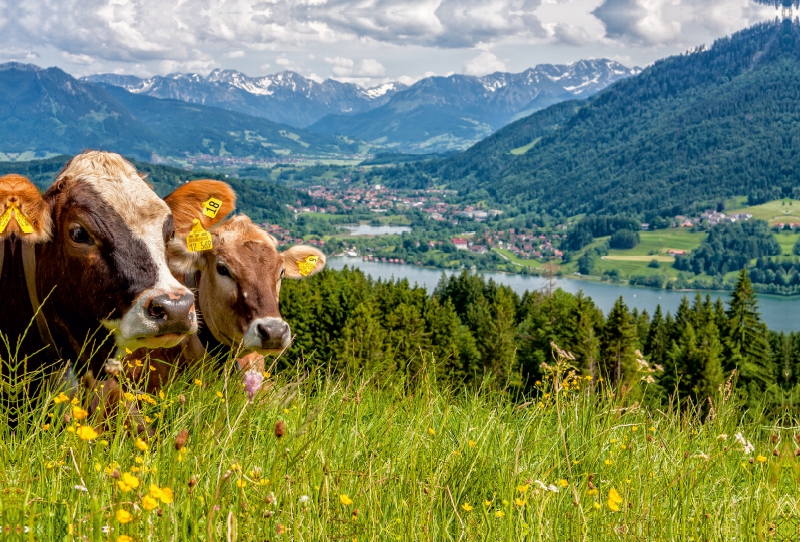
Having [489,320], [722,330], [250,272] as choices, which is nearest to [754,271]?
[722,330]

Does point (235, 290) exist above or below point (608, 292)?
above

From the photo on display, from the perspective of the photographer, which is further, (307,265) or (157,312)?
(307,265)

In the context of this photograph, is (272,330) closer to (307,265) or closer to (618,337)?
(307,265)

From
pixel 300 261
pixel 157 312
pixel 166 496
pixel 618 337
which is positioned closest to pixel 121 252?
pixel 157 312

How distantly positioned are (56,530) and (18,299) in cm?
218

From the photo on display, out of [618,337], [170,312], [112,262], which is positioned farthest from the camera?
[618,337]

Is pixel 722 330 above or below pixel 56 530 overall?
below

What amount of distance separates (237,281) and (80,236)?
7.53 ft

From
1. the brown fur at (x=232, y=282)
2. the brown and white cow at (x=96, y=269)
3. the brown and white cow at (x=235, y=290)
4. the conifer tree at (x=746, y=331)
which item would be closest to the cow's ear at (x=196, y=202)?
the brown and white cow at (x=235, y=290)

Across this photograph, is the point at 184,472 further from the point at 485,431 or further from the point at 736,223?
the point at 736,223

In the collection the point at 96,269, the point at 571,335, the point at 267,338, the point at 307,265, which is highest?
the point at 96,269

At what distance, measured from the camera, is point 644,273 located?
14612 centimetres

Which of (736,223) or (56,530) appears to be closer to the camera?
(56,530)

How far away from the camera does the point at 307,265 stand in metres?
6.75
